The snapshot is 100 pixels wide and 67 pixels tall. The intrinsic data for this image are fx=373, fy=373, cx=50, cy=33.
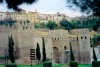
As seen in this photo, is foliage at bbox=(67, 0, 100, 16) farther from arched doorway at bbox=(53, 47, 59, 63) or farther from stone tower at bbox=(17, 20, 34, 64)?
arched doorway at bbox=(53, 47, 59, 63)

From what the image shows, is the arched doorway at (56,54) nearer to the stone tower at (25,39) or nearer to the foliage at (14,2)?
the stone tower at (25,39)

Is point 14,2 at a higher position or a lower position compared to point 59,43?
higher

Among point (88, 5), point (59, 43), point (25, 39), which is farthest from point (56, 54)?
point (88, 5)

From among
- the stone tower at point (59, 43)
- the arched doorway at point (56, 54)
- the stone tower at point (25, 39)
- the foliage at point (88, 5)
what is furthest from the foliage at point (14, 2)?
the stone tower at point (59, 43)

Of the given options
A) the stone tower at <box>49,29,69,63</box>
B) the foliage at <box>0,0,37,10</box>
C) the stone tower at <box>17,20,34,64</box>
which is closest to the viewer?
the foliage at <box>0,0,37,10</box>

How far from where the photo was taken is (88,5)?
29.3ft

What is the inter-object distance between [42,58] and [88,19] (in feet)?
118

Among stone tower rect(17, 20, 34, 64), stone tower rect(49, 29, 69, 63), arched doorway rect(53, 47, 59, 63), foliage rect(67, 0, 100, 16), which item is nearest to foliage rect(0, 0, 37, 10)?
foliage rect(67, 0, 100, 16)

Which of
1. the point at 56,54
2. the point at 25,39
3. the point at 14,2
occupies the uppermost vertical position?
the point at 14,2

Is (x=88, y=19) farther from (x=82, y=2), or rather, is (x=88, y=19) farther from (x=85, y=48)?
(x=85, y=48)

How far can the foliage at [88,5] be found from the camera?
888cm

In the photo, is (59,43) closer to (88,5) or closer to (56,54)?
(56,54)

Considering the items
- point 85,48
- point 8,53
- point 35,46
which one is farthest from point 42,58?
point 85,48

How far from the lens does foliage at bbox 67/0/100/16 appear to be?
29.1 ft
